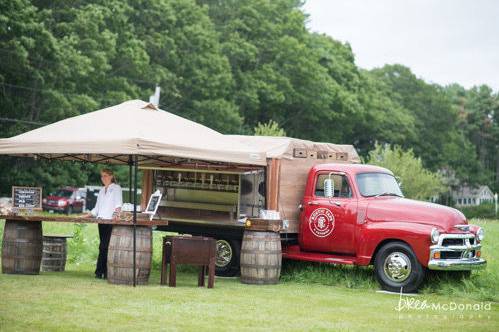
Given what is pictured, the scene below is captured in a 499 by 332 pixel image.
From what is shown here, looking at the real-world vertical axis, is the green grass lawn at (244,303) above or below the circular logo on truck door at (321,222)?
below

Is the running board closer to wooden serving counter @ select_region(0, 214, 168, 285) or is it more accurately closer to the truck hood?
the truck hood

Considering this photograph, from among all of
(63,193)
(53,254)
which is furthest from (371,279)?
(63,193)

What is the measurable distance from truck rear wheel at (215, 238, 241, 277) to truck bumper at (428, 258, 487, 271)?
12.7ft

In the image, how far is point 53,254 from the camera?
53.9 ft

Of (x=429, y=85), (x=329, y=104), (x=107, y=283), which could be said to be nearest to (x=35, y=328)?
(x=107, y=283)

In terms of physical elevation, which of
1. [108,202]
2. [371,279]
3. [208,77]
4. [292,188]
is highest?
[208,77]

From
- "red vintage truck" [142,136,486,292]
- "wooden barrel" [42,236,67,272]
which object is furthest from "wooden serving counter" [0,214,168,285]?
"red vintage truck" [142,136,486,292]

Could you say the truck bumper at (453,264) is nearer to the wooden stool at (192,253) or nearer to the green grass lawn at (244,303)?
the green grass lawn at (244,303)

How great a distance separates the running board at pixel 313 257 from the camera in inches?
625

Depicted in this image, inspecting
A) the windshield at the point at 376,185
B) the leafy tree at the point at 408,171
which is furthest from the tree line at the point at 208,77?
the windshield at the point at 376,185

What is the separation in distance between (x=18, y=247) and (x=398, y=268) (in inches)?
247

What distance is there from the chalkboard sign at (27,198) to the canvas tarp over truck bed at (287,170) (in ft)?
13.3

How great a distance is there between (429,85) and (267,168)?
7261 centimetres

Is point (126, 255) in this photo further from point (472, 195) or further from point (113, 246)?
point (472, 195)
